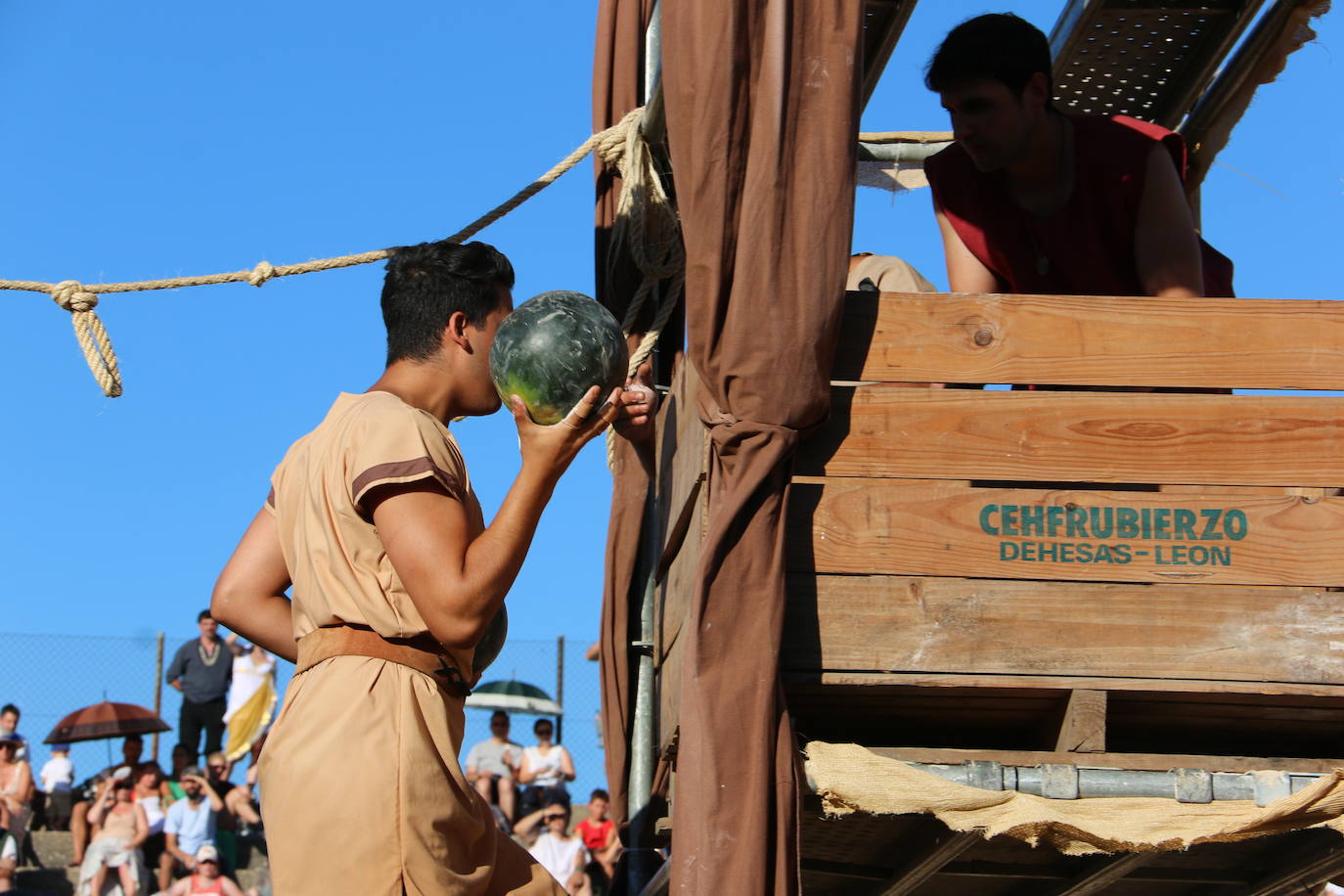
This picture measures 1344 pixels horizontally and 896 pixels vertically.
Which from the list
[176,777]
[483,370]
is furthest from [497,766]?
[483,370]

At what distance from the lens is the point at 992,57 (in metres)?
4.77

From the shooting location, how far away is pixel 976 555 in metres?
3.83

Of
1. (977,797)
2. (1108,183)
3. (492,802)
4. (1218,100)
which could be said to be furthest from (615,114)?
(492,802)

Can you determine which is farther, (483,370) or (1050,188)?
(1050,188)

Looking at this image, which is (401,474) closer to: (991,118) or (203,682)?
(991,118)

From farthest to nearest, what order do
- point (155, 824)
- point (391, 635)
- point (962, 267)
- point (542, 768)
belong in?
point (542, 768) < point (155, 824) < point (962, 267) < point (391, 635)

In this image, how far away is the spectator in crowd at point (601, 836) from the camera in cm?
1241

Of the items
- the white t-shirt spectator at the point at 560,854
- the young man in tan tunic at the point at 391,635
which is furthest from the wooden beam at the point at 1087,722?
the white t-shirt spectator at the point at 560,854

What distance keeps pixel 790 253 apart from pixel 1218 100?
310 centimetres

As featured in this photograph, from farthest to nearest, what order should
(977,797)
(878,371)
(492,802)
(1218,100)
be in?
(492,802) → (1218,100) → (878,371) → (977,797)

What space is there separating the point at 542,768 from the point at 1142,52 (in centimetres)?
916

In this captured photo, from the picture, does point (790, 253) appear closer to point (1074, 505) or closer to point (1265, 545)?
point (1074, 505)

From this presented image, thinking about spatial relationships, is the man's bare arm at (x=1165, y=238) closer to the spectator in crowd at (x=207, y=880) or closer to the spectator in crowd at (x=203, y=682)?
the spectator in crowd at (x=207, y=880)

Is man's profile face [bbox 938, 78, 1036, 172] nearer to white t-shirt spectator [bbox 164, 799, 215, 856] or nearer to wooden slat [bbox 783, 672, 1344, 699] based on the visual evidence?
wooden slat [bbox 783, 672, 1344, 699]
